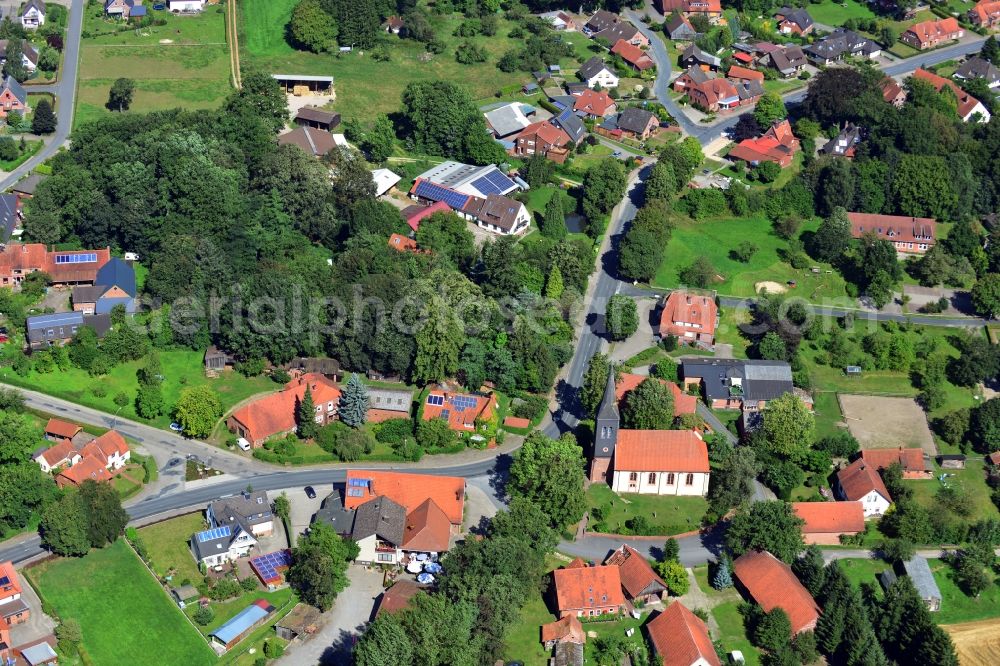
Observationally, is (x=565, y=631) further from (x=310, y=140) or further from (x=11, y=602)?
(x=310, y=140)

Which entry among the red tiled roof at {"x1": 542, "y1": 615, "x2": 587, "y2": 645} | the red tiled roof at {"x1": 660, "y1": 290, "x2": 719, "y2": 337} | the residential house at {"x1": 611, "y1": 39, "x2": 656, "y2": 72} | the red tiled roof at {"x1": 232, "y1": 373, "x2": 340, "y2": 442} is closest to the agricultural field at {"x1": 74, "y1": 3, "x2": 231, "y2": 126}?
the residential house at {"x1": 611, "y1": 39, "x2": 656, "y2": 72}

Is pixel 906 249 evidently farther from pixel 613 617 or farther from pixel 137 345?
pixel 137 345

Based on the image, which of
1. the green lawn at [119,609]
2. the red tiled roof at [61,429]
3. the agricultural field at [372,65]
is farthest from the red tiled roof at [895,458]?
the agricultural field at [372,65]

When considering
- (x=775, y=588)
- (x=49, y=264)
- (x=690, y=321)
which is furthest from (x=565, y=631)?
(x=49, y=264)

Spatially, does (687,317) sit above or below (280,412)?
above

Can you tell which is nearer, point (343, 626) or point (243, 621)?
point (243, 621)

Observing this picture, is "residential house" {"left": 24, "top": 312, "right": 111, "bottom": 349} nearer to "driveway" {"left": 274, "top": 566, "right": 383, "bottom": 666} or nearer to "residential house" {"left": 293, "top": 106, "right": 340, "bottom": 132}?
"driveway" {"left": 274, "top": 566, "right": 383, "bottom": 666}
